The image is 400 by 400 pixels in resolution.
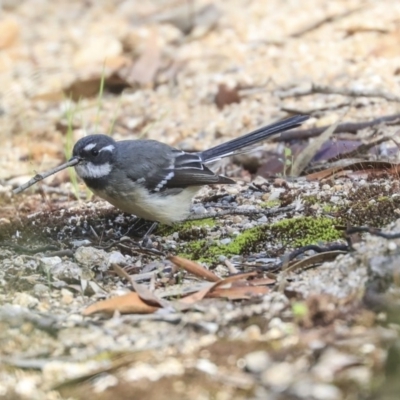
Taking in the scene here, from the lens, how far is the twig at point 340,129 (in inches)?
279

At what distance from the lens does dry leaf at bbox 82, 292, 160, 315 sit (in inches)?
154

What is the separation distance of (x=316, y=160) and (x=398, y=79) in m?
1.92

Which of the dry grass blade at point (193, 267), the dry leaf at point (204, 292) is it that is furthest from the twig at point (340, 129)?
the dry leaf at point (204, 292)

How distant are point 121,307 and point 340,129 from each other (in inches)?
147

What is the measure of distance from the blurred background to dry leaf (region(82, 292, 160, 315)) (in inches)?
138

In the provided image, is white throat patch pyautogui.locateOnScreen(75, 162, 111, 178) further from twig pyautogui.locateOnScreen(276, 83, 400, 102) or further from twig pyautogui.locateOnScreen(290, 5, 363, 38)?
twig pyautogui.locateOnScreen(290, 5, 363, 38)

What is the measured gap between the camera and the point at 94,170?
5.91 m

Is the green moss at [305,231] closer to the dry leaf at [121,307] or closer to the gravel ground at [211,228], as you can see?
the gravel ground at [211,228]

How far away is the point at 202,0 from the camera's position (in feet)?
38.1

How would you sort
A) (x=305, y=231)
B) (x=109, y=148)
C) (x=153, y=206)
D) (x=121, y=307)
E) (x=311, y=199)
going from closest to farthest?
(x=121, y=307) < (x=305, y=231) < (x=311, y=199) < (x=153, y=206) < (x=109, y=148)

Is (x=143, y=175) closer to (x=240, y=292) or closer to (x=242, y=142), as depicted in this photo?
(x=242, y=142)

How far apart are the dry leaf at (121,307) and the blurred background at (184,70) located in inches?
138

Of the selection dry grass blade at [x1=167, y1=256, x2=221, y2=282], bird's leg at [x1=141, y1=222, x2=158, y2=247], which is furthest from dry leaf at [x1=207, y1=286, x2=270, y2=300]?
bird's leg at [x1=141, y1=222, x2=158, y2=247]

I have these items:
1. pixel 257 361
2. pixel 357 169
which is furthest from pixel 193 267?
pixel 357 169
